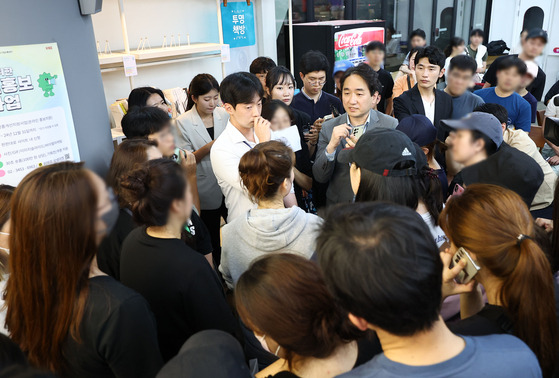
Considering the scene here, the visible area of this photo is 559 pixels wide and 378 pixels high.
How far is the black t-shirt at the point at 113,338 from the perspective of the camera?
0.93 metres

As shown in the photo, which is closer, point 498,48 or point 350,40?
point 350,40

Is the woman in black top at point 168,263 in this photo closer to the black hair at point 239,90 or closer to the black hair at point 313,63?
the black hair at point 239,90

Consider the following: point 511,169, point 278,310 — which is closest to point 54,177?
point 278,310

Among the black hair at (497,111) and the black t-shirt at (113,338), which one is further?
the black hair at (497,111)

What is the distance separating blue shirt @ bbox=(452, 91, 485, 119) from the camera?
106 inches

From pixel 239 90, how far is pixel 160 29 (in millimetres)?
2752

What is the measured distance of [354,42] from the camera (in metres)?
5.67

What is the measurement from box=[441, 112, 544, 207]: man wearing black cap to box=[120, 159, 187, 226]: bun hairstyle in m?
1.04

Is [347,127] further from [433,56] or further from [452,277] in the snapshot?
[433,56]

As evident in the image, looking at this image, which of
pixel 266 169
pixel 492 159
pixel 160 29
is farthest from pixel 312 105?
pixel 160 29

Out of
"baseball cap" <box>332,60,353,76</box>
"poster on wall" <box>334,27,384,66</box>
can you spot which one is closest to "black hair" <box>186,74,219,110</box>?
"baseball cap" <box>332,60,353,76</box>

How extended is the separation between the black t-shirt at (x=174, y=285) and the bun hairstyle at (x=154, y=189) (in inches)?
3.3

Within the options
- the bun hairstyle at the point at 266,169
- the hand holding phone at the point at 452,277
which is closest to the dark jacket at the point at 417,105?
the bun hairstyle at the point at 266,169

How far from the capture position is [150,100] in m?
2.74
